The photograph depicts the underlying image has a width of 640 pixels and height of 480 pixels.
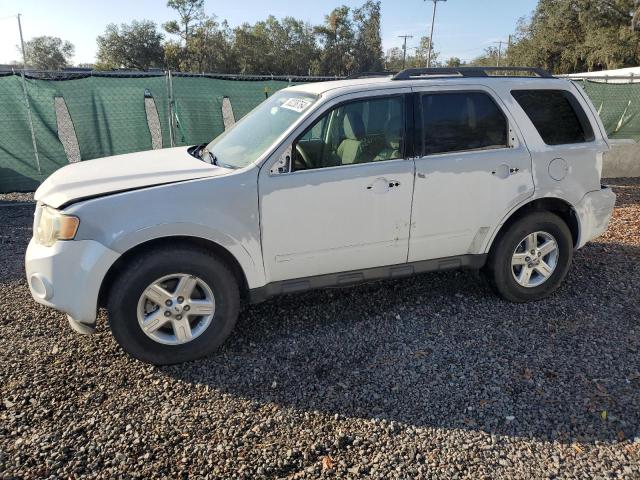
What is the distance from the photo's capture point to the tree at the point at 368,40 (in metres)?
68.9

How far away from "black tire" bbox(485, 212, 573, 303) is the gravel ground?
0.13 m

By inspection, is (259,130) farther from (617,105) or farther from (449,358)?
(617,105)

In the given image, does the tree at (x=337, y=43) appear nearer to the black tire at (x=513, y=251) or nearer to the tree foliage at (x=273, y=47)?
the tree foliage at (x=273, y=47)

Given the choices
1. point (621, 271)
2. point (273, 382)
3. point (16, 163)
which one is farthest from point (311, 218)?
point (16, 163)

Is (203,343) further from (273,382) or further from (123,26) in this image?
(123,26)

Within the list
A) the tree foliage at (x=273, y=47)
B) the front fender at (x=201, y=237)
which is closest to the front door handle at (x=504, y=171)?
the front fender at (x=201, y=237)

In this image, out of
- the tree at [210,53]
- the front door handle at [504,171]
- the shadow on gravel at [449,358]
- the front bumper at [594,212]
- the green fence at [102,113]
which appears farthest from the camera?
the tree at [210,53]

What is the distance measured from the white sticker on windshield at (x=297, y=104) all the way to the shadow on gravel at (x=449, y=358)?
168cm

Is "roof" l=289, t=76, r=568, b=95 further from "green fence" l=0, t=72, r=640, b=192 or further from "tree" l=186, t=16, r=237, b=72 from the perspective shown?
"tree" l=186, t=16, r=237, b=72

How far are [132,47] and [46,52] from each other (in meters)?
31.4

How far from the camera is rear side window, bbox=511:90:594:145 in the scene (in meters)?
4.13

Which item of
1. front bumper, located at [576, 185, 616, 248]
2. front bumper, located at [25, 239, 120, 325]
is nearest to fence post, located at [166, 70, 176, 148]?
front bumper, located at [25, 239, 120, 325]

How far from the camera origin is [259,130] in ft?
12.9

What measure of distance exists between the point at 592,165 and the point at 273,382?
3269mm
